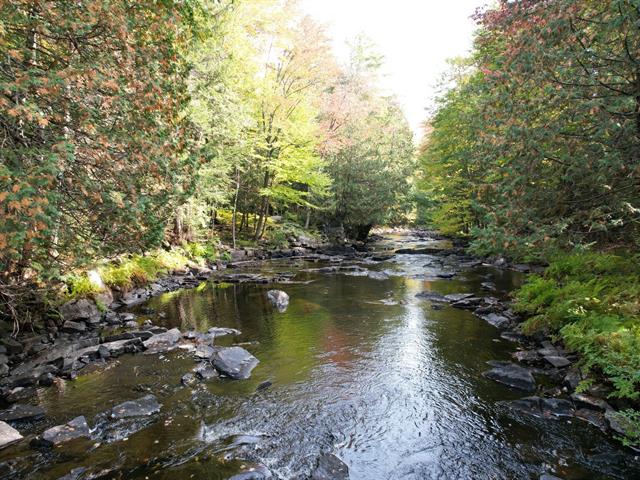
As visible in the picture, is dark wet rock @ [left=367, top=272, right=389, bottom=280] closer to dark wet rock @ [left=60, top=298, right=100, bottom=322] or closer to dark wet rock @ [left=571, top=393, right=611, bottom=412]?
dark wet rock @ [left=60, top=298, right=100, bottom=322]

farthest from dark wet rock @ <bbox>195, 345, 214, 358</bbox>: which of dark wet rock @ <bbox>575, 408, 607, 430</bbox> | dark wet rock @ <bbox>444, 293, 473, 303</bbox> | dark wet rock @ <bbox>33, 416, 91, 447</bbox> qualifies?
dark wet rock @ <bbox>444, 293, 473, 303</bbox>

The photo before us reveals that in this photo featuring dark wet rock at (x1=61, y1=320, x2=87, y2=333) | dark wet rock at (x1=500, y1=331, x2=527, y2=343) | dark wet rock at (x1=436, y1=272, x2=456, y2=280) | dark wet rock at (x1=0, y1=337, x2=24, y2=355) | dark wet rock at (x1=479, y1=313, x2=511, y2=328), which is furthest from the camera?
dark wet rock at (x1=436, y1=272, x2=456, y2=280)

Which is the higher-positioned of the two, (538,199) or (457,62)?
(457,62)

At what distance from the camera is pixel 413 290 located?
14875mm

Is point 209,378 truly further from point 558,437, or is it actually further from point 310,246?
point 310,246

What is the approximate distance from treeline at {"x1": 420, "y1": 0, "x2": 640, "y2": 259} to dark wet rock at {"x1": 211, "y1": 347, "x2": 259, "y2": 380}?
5778 millimetres

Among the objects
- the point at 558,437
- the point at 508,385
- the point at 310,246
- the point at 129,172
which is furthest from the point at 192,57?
the point at 310,246

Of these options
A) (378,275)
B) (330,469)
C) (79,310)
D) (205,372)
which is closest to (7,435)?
(205,372)

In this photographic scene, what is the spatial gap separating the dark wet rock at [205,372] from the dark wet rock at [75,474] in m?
2.71

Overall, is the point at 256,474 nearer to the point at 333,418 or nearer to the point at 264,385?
the point at 333,418

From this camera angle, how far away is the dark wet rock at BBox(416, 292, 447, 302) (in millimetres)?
13230

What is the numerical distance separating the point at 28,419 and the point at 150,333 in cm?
371

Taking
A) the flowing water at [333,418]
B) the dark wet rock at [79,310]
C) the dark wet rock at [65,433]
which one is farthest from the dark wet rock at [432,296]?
the dark wet rock at [65,433]

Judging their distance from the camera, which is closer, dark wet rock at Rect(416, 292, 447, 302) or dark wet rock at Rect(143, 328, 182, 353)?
dark wet rock at Rect(143, 328, 182, 353)
